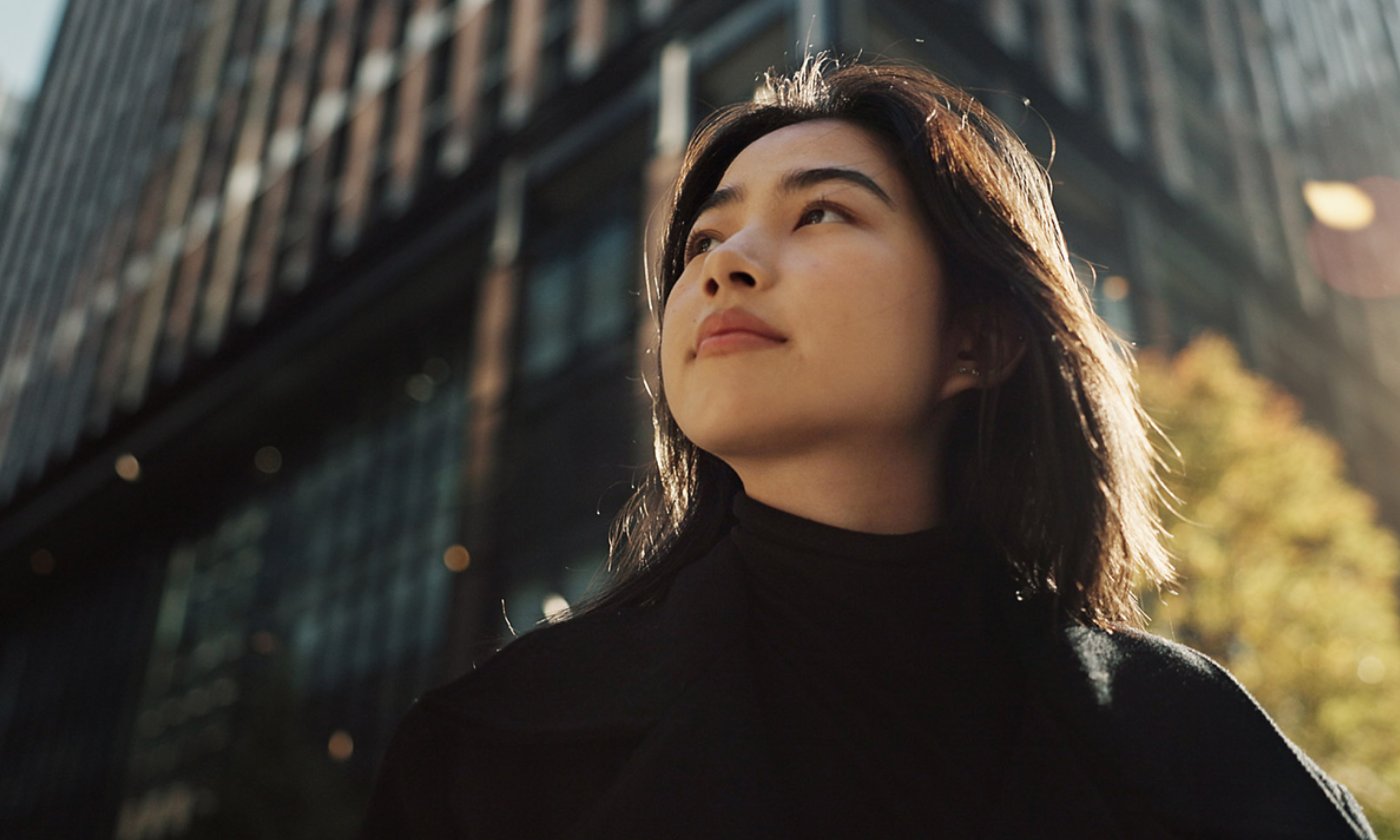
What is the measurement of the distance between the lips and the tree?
32.0 ft

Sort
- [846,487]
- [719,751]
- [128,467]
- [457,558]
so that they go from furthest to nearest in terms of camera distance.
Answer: [128,467], [457,558], [846,487], [719,751]

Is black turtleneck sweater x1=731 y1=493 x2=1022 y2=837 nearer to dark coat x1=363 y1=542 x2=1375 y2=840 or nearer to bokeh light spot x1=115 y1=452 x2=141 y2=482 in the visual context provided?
dark coat x1=363 y1=542 x2=1375 y2=840

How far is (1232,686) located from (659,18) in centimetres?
1817

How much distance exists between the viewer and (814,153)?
171 cm

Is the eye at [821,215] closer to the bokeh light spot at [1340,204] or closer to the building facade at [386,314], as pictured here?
the building facade at [386,314]

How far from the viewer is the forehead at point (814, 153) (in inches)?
66.8

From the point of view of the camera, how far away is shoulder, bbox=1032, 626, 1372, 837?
4.16 ft

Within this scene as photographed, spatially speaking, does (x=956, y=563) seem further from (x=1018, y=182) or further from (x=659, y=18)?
(x=659, y=18)

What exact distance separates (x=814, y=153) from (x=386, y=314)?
25.5m

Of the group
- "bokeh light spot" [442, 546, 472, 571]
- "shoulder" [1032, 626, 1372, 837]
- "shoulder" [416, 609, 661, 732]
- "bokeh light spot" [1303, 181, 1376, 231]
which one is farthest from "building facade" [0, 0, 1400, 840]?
"shoulder" [1032, 626, 1372, 837]

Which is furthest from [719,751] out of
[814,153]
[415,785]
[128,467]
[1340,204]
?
[1340,204]

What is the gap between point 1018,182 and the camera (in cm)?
189

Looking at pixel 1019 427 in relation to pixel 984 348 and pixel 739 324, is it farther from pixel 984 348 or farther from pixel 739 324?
pixel 739 324

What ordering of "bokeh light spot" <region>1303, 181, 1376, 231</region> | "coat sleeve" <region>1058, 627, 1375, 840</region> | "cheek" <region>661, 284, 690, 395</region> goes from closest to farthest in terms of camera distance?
"coat sleeve" <region>1058, 627, 1375, 840</region>
"cheek" <region>661, 284, 690, 395</region>
"bokeh light spot" <region>1303, 181, 1376, 231</region>
